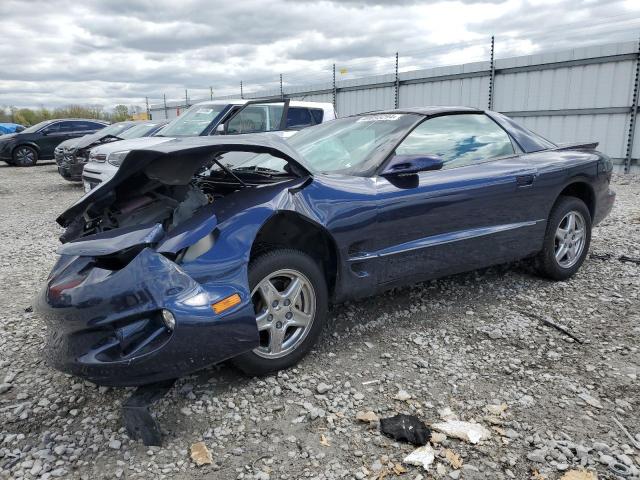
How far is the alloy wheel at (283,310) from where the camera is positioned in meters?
2.80

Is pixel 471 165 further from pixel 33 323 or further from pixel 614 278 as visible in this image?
pixel 33 323

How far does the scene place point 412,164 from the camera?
3266mm

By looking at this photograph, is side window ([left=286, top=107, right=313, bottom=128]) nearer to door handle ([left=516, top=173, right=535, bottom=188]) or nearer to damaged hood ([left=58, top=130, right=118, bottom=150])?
damaged hood ([left=58, top=130, right=118, bottom=150])

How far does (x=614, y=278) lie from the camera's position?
14.7ft

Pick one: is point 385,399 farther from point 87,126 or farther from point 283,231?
point 87,126

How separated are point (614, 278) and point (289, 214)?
10.6 ft

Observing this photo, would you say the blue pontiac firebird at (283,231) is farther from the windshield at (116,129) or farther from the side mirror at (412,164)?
the windshield at (116,129)

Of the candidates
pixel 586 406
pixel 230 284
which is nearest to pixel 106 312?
pixel 230 284

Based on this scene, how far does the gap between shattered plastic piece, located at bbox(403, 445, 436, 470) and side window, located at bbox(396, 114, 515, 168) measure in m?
1.95

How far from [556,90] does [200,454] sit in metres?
11.4

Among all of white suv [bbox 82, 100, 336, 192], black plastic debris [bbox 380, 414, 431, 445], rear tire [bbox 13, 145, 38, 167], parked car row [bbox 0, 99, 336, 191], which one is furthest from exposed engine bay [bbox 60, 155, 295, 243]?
rear tire [bbox 13, 145, 38, 167]

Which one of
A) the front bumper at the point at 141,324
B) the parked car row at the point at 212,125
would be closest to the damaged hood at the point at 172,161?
the front bumper at the point at 141,324

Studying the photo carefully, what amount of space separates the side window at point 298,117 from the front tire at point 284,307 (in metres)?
6.07

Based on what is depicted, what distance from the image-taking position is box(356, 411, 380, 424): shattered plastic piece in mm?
2514
